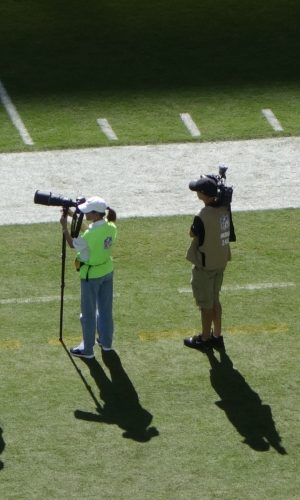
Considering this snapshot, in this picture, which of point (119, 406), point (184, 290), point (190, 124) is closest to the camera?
point (119, 406)

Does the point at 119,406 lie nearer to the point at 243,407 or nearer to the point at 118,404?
the point at 118,404

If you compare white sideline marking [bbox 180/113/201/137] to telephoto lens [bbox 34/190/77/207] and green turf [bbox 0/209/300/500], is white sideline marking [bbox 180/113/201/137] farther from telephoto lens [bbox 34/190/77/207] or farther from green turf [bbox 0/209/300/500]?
telephoto lens [bbox 34/190/77/207]

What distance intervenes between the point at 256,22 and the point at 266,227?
835 cm

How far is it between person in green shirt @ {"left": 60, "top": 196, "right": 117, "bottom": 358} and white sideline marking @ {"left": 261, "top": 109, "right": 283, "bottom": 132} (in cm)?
687

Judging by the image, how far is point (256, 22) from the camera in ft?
80.9

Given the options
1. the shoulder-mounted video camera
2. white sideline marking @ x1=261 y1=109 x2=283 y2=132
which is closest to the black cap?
the shoulder-mounted video camera

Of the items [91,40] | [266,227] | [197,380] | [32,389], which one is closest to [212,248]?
[197,380]

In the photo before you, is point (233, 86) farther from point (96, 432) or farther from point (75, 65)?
→ point (96, 432)

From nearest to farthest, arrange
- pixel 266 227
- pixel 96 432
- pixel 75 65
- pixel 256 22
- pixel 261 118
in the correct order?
1. pixel 96 432
2. pixel 266 227
3. pixel 261 118
4. pixel 75 65
5. pixel 256 22

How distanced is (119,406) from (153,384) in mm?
540

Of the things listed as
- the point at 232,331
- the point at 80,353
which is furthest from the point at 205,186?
the point at 80,353

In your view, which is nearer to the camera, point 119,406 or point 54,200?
point 119,406

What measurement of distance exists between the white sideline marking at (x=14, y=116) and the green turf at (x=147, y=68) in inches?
3.5

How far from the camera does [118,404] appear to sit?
1308cm
